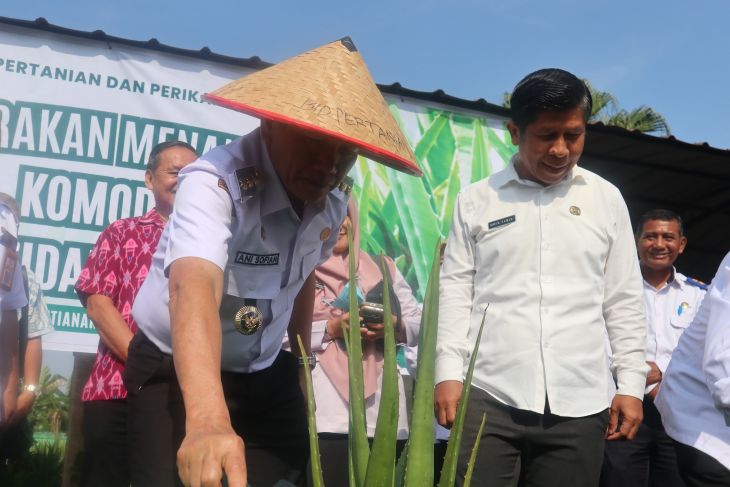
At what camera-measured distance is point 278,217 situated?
2.05 m

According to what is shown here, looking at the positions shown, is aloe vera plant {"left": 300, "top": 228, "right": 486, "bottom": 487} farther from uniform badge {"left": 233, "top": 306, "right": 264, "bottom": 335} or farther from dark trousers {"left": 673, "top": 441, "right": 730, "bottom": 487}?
dark trousers {"left": 673, "top": 441, "right": 730, "bottom": 487}

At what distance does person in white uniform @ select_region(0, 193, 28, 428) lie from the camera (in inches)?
130

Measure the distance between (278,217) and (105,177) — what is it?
8.81ft

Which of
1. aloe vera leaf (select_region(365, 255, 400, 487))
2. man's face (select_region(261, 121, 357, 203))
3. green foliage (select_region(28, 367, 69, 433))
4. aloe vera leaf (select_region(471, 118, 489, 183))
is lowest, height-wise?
green foliage (select_region(28, 367, 69, 433))

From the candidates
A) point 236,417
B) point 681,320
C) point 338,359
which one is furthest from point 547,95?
point 681,320

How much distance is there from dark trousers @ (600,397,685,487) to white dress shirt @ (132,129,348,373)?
Result: 243 cm

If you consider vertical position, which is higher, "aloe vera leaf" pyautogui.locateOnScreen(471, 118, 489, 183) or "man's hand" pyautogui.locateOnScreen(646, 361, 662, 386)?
"aloe vera leaf" pyautogui.locateOnScreen(471, 118, 489, 183)

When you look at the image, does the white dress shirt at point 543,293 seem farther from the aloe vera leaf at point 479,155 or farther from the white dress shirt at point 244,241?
the aloe vera leaf at point 479,155

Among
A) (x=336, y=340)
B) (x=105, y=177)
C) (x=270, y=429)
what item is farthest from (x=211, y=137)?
(x=270, y=429)

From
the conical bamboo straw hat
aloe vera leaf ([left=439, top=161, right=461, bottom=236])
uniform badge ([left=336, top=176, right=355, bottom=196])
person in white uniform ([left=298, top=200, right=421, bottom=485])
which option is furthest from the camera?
aloe vera leaf ([left=439, top=161, right=461, bottom=236])

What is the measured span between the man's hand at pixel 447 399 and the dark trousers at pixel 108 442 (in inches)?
54.6

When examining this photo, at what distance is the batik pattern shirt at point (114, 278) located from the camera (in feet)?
11.3

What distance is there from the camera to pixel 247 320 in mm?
2049

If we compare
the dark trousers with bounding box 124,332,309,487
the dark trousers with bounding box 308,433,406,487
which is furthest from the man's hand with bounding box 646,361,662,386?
the dark trousers with bounding box 124,332,309,487
